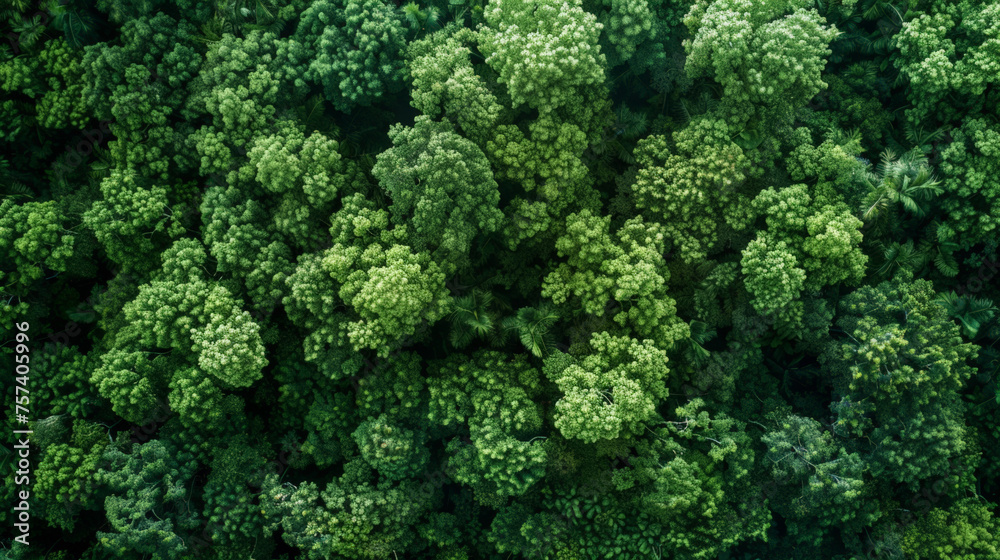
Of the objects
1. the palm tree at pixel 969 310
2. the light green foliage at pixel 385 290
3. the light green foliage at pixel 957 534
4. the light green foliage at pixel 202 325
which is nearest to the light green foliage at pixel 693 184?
the palm tree at pixel 969 310

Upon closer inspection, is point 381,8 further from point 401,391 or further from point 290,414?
point 290,414

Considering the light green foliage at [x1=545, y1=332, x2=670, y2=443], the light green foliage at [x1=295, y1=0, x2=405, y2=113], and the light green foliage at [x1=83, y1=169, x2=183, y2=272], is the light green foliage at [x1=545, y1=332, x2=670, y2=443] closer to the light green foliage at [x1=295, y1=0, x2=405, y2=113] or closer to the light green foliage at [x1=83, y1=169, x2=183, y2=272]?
the light green foliage at [x1=295, y1=0, x2=405, y2=113]

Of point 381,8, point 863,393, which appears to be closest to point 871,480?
point 863,393

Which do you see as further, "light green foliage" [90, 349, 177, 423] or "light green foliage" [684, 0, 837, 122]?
"light green foliage" [684, 0, 837, 122]

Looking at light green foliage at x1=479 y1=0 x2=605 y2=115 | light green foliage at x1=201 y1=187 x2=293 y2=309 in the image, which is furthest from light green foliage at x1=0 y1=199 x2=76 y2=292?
light green foliage at x1=479 y1=0 x2=605 y2=115

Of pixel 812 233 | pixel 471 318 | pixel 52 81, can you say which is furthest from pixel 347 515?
pixel 812 233
